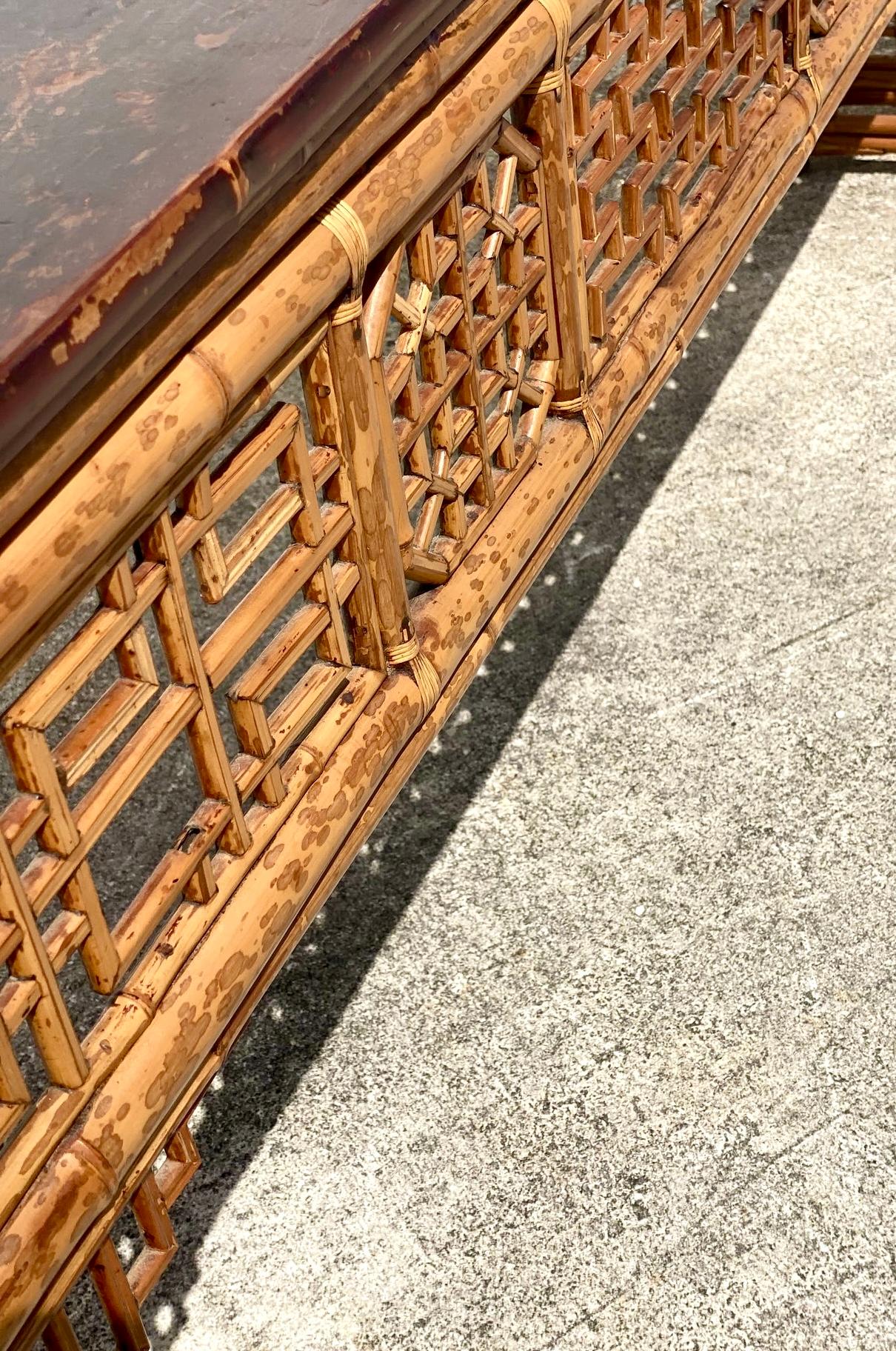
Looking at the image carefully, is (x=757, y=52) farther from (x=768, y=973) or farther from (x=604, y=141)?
(x=768, y=973)

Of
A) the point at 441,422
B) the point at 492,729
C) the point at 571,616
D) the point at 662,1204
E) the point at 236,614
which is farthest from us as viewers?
the point at 571,616

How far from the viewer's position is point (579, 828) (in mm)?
2299

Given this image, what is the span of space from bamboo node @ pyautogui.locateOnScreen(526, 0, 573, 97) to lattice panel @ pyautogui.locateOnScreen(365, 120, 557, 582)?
64mm

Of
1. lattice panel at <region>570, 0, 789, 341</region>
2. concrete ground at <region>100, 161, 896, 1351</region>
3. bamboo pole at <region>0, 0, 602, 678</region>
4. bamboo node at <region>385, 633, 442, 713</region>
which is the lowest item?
concrete ground at <region>100, 161, 896, 1351</region>

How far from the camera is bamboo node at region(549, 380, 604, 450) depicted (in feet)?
6.15

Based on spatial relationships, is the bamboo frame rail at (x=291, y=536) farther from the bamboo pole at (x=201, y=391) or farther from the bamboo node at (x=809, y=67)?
the bamboo node at (x=809, y=67)

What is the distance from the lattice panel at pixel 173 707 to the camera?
1.05 meters

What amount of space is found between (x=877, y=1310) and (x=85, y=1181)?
1.00 metres

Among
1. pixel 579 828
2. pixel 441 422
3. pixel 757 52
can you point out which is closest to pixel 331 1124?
pixel 579 828

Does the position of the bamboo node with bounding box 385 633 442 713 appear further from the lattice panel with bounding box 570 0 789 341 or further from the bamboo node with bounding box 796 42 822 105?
the bamboo node with bounding box 796 42 822 105

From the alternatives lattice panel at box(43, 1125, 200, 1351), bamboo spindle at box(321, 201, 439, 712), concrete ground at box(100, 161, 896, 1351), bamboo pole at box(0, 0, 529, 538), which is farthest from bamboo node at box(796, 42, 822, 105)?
lattice panel at box(43, 1125, 200, 1351)

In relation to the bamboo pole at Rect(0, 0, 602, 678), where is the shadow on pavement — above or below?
below

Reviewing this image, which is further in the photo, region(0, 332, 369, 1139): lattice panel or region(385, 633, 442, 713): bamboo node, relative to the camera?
region(385, 633, 442, 713): bamboo node

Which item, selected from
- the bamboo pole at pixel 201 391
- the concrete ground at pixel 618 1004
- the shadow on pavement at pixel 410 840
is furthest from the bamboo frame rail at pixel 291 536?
the concrete ground at pixel 618 1004
